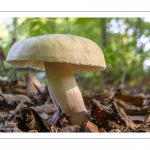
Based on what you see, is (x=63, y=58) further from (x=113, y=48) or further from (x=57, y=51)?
(x=113, y=48)

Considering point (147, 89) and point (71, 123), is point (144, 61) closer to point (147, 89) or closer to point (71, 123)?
point (147, 89)

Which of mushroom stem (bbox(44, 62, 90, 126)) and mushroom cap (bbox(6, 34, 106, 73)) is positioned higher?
mushroom cap (bbox(6, 34, 106, 73))

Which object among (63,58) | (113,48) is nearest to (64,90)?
(63,58)

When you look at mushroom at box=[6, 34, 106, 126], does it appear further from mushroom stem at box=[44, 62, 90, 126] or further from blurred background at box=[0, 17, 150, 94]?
blurred background at box=[0, 17, 150, 94]

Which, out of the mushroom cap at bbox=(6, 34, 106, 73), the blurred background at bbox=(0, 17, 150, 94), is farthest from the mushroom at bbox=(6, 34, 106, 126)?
the blurred background at bbox=(0, 17, 150, 94)

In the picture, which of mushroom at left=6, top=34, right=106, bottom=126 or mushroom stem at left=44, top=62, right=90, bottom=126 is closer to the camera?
mushroom at left=6, top=34, right=106, bottom=126

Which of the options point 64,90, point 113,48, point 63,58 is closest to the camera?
point 63,58
